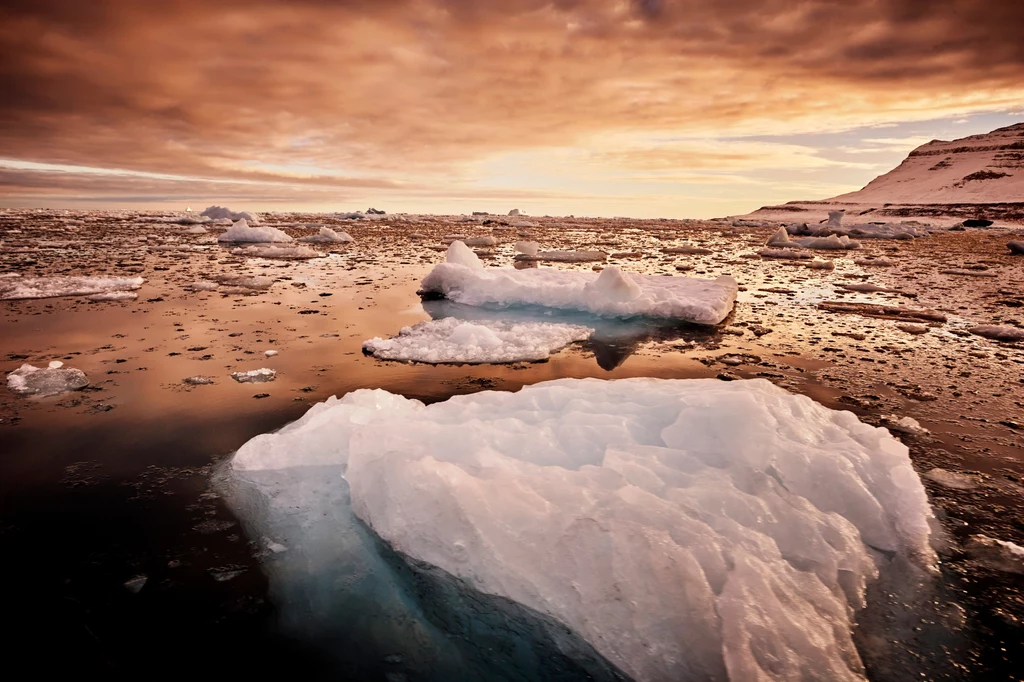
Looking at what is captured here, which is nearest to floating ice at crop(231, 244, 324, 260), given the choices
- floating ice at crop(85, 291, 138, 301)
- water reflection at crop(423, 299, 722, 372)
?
floating ice at crop(85, 291, 138, 301)

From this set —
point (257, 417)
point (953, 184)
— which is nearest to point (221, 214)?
point (257, 417)

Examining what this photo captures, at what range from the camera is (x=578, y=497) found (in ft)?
7.18

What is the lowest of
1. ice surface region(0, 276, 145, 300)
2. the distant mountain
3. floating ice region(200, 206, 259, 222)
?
ice surface region(0, 276, 145, 300)

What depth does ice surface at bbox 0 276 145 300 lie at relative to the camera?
24.7 ft

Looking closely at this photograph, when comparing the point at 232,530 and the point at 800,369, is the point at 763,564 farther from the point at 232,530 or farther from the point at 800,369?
the point at 800,369

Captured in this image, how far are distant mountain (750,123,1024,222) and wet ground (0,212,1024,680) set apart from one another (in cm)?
6630

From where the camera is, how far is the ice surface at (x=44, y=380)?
3918 millimetres

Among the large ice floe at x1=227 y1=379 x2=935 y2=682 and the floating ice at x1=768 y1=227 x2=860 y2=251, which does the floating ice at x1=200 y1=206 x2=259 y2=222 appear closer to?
the floating ice at x1=768 y1=227 x2=860 y2=251

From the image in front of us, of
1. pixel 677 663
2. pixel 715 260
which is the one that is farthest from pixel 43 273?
pixel 715 260

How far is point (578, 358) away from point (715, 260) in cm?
1085

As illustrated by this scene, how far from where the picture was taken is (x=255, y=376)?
433 centimetres

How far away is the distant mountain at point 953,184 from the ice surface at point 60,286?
7008 cm

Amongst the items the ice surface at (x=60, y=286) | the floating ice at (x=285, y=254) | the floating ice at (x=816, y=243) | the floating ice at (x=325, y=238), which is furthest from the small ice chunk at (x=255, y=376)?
the floating ice at (x=816, y=243)

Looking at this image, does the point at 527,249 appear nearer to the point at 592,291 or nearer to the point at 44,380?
the point at 592,291
